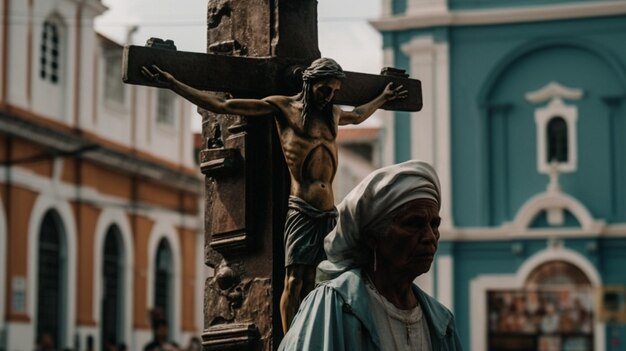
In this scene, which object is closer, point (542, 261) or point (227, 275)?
point (227, 275)

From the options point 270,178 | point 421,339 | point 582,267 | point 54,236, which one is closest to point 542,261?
point 582,267

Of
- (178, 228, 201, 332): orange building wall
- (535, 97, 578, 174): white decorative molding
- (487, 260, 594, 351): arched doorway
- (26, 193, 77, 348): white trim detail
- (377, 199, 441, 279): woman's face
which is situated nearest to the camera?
(377, 199, 441, 279): woman's face

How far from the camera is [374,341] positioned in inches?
202

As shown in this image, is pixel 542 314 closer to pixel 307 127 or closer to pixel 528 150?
pixel 528 150

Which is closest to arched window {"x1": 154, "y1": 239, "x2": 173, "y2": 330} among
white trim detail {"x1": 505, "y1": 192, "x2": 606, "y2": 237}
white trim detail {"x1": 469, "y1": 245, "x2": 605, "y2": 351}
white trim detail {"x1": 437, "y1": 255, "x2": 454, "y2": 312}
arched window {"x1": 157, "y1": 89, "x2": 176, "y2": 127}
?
arched window {"x1": 157, "y1": 89, "x2": 176, "y2": 127}

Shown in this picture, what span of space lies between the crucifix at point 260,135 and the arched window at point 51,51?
1052 inches

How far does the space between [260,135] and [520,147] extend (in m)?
29.5

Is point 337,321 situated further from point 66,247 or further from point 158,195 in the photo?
point 158,195

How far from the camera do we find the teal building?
36094 millimetres

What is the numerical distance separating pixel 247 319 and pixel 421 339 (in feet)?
7.64

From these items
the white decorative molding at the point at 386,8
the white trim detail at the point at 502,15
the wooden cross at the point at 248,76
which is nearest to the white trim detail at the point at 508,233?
the white trim detail at the point at 502,15

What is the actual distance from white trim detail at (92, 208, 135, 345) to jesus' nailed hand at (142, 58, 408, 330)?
2843 cm

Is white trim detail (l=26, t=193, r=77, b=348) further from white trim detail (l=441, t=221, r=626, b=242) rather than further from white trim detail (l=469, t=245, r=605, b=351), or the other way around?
white trim detail (l=469, t=245, r=605, b=351)

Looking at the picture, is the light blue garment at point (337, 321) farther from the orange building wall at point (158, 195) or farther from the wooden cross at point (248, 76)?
the orange building wall at point (158, 195)
